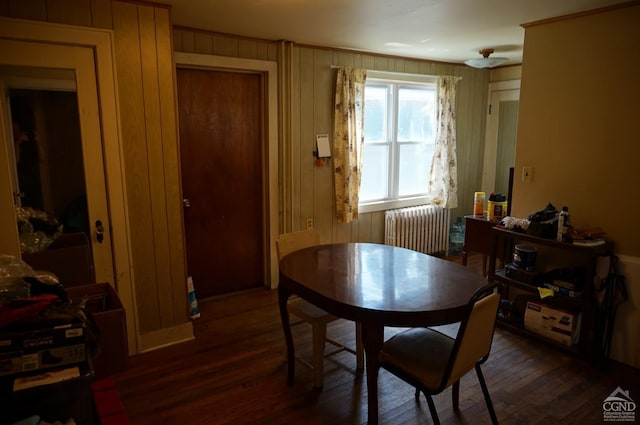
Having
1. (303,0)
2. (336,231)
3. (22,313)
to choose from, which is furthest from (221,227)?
(22,313)

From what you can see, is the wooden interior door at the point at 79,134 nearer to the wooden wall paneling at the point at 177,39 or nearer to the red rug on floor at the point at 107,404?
the wooden wall paneling at the point at 177,39

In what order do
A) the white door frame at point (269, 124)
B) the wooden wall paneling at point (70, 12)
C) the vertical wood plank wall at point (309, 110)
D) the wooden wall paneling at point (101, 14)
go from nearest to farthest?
the wooden wall paneling at point (70, 12)
the wooden wall paneling at point (101, 14)
the white door frame at point (269, 124)
the vertical wood plank wall at point (309, 110)

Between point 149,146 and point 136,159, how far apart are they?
0.12m

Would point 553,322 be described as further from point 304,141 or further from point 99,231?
Answer: point 99,231

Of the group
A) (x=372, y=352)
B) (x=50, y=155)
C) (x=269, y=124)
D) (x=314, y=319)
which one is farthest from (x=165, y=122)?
(x=372, y=352)

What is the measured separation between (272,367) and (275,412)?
1.54 feet

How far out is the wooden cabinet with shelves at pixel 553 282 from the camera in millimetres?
2877

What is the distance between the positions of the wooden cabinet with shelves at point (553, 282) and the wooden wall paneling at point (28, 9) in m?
3.44

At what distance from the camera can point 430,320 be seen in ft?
6.29

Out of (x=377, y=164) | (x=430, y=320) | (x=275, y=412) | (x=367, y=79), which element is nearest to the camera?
(x=430, y=320)

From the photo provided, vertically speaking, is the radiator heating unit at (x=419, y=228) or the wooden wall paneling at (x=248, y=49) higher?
the wooden wall paneling at (x=248, y=49)

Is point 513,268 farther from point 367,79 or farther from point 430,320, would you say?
point 367,79

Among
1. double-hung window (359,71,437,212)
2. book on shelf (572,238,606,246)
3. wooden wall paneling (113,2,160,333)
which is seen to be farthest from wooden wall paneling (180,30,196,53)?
book on shelf (572,238,606,246)

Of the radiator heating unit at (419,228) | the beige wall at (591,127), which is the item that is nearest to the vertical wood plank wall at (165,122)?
the radiator heating unit at (419,228)
